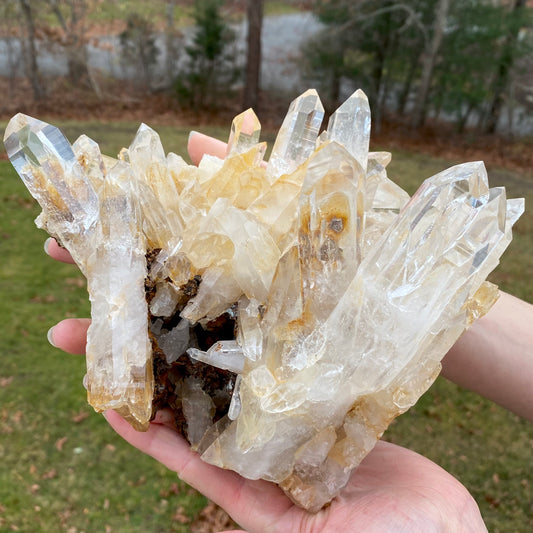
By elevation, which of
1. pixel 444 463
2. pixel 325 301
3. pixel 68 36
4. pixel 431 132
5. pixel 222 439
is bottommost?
pixel 431 132

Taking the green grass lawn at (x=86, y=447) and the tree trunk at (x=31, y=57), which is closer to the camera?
the green grass lawn at (x=86, y=447)

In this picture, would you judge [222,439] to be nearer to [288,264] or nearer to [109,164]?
→ [288,264]

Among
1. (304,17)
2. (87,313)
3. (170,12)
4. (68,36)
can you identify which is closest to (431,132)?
(304,17)

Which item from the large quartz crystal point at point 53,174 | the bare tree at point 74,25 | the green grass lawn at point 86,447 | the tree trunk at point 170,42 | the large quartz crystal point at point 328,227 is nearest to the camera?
the large quartz crystal point at point 328,227

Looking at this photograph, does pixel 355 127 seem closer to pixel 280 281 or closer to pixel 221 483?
pixel 280 281

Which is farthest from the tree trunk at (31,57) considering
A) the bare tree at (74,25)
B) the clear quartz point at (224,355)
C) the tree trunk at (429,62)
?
the clear quartz point at (224,355)

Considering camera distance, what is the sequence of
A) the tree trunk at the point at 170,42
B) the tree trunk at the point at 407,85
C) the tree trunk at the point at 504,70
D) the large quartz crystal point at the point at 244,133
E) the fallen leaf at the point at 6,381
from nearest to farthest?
the large quartz crystal point at the point at 244,133 → the fallen leaf at the point at 6,381 → the tree trunk at the point at 504,70 → the tree trunk at the point at 170,42 → the tree trunk at the point at 407,85

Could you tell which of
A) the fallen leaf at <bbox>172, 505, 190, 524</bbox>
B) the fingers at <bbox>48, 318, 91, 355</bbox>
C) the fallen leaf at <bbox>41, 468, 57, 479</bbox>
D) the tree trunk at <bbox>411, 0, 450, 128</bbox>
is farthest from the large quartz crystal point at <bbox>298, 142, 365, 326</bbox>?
the tree trunk at <bbox>411, 0, 450, 128</bbox>

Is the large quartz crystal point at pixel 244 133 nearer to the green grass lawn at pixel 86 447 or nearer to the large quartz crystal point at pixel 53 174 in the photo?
the large quartz crystal point at pixel 53 174
